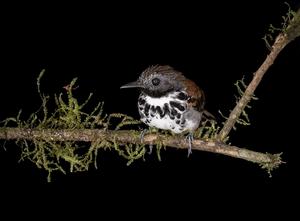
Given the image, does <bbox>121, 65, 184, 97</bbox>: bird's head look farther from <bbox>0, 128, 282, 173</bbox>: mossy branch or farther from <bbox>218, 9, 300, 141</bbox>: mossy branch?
<bbox>218, 9, 300, 141</bbox>: mossy branch

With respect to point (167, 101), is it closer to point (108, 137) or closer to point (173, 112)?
point (173, 112)

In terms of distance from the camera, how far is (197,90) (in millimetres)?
4438

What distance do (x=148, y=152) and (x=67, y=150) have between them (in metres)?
0.64

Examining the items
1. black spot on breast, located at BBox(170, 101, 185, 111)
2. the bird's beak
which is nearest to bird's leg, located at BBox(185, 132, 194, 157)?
black spot on breast, located at BBox(170, 101, 185, 111)

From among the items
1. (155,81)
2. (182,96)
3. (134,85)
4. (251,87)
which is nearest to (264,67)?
(251,87)

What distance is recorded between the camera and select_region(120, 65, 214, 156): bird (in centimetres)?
420

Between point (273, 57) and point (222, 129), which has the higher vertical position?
point (273, 57)

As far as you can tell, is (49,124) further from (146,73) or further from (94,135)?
(146,73)

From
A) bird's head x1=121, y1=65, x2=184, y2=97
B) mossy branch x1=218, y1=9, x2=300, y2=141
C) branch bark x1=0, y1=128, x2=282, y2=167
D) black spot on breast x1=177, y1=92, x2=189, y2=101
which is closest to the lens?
mossy branch x1=218, y1=9, x2=300, y2=141

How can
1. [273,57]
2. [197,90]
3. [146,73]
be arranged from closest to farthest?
[273,57] → [146,73] → [197,90]

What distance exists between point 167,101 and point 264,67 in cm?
82

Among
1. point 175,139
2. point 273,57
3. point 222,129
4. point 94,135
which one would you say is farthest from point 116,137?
point 273,57

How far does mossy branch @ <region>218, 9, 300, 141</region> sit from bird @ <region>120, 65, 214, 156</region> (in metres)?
0.37

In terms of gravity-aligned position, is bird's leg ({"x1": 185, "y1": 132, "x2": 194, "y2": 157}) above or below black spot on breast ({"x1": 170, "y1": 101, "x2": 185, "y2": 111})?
below
